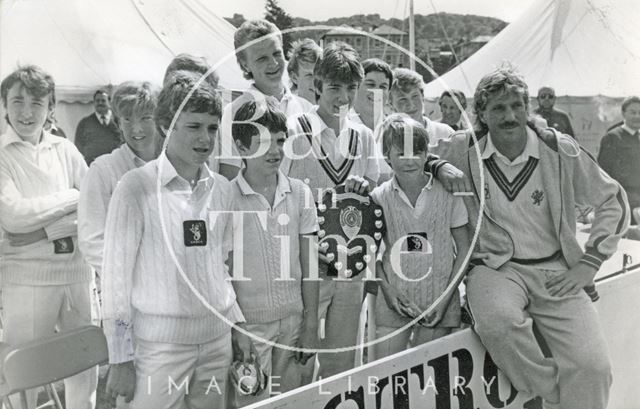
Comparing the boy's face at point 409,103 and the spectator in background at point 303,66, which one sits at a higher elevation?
the spectator in background at point 303,66

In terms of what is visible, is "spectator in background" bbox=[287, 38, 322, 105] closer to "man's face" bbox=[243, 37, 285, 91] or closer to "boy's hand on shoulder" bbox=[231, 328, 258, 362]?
"man's face" bbox=[243, 37, 285, 91]

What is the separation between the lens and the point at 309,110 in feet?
7.71

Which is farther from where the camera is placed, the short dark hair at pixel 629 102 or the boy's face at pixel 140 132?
the short dark hair at pixel 629 102

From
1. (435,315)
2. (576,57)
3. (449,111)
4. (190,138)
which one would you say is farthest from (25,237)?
(576,57)

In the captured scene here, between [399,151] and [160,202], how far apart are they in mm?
855

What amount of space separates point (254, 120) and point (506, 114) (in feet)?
3.16

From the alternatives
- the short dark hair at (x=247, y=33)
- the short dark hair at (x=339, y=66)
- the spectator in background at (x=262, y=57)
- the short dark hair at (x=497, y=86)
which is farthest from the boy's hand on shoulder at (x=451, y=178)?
the short dark hair at (x=247, y=33)

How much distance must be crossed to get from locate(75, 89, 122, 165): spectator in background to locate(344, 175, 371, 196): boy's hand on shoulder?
0.77m

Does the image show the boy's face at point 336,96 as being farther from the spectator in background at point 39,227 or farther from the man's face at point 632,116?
the man's face at point 632,116

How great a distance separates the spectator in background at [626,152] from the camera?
8.71 ft

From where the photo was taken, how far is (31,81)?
1.96m

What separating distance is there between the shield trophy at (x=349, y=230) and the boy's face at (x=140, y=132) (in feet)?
2.01

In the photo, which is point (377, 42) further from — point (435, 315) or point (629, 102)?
point (629, 102)

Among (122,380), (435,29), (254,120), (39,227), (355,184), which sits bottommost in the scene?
(122,380)
